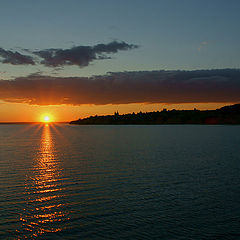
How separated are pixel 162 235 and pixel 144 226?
5.42 feet

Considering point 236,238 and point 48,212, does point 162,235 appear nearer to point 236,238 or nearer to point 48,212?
point 236,238

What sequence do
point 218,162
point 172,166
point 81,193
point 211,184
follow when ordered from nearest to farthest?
point 81,193 < point 211,184 < point 172,166 < point 218,162

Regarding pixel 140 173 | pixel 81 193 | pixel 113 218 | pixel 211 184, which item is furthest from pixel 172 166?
pixel 113 218

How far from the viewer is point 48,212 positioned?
2153 cm

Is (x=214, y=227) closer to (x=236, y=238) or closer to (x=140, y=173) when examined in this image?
(x=236, y=238)

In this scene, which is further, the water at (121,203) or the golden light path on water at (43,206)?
the golden light path on water at (43,206)

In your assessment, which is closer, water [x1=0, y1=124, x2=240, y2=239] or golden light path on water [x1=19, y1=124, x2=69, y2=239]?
water [x1=0, y1=124, x2=240, y2=239]

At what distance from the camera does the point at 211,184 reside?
1178 inches

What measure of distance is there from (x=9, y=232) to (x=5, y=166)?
27.9 m

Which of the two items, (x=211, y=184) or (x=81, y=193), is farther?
(x=211, y=184)

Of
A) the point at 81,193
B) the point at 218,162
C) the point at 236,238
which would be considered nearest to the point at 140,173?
the point at 81,193

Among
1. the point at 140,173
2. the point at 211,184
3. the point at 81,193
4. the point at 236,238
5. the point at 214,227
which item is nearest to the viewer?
the point at 236,238

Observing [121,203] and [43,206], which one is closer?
[43,206]

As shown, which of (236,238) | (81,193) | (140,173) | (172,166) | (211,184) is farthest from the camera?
(172,166)
